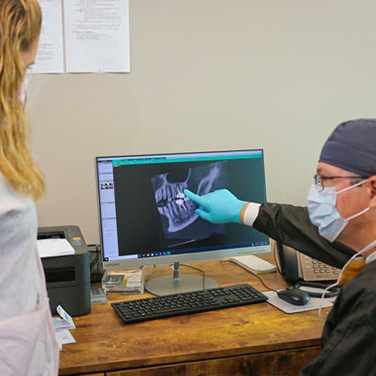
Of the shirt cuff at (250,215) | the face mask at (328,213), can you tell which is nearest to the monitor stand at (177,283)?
the shirt cuff at (250,215)

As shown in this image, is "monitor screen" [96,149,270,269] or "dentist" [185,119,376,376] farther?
"monitor screen" [96,149,270,269]

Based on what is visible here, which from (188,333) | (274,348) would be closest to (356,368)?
(274,348)

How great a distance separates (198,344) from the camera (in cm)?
133

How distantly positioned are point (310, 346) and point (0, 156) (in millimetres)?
974

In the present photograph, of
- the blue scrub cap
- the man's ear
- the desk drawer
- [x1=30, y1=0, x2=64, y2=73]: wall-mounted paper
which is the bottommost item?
the desk drawer

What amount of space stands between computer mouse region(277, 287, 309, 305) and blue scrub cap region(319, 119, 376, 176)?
0.54 metres

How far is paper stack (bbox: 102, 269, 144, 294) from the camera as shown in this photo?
1.74 m

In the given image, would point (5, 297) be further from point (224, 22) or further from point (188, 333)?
point (224, 22)

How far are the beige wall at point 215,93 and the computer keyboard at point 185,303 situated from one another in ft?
1.87

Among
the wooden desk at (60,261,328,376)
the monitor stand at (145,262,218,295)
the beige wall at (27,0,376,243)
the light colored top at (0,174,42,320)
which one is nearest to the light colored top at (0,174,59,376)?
the light colored top at (0,174,42,320)

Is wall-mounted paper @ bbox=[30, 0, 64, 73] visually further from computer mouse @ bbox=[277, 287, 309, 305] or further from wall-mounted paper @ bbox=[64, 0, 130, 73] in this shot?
computer mouse @ bbox=[277, 287, 309, 305]

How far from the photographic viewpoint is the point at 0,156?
0.97 meters

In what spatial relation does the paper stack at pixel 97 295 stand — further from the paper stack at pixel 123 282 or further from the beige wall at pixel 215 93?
the beige wall at pixel 215 93

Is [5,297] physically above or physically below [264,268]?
above
